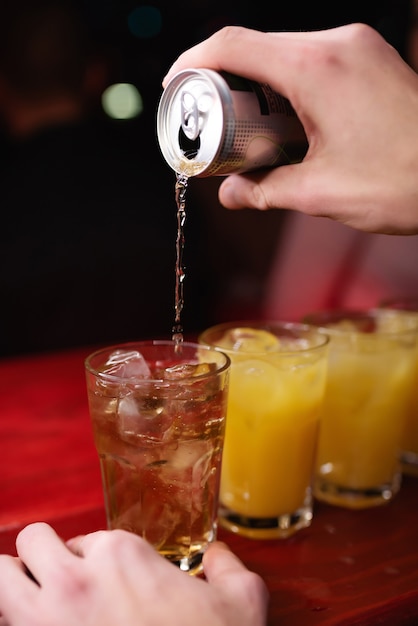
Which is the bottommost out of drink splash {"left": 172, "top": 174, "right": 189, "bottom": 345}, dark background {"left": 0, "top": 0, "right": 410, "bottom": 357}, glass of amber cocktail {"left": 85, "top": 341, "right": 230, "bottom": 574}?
dark background {"left": 0, "top": 0, "right": 410, "bottom": 357}

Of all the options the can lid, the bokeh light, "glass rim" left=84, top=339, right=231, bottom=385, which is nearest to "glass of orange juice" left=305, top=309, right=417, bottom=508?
"glass rim" left=84, top=339, right=231, bottom=385

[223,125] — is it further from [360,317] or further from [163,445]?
[360,317]

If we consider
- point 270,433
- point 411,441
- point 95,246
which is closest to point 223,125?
point 270,433

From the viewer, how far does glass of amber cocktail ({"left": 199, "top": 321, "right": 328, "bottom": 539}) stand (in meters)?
1.00

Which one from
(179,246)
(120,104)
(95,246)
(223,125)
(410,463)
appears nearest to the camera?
(223,125)

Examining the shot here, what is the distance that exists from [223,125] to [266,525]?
580mm

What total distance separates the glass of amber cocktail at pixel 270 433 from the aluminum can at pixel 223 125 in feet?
0.89

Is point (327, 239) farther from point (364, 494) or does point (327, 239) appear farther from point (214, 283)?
point (364, 494)

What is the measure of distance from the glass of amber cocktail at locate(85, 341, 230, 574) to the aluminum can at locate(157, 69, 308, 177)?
0.86 ft

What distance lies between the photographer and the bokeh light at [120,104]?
14.1ft

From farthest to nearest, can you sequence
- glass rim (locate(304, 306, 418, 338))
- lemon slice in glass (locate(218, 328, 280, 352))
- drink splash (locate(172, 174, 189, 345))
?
glass rim (locate(304, 306, 418, 338)) → lemon slice in glass (locate(218, 328, 280, 352)) → drink splash (locate(172, 174, 189, 345))

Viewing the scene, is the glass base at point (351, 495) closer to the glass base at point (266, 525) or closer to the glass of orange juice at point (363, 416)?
the glass of orange juice at point (363, 416)

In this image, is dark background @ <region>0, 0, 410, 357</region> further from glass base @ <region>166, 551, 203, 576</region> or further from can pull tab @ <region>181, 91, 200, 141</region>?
glass base @ <region>166, 551, 203, 576</region>

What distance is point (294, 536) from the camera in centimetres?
102
